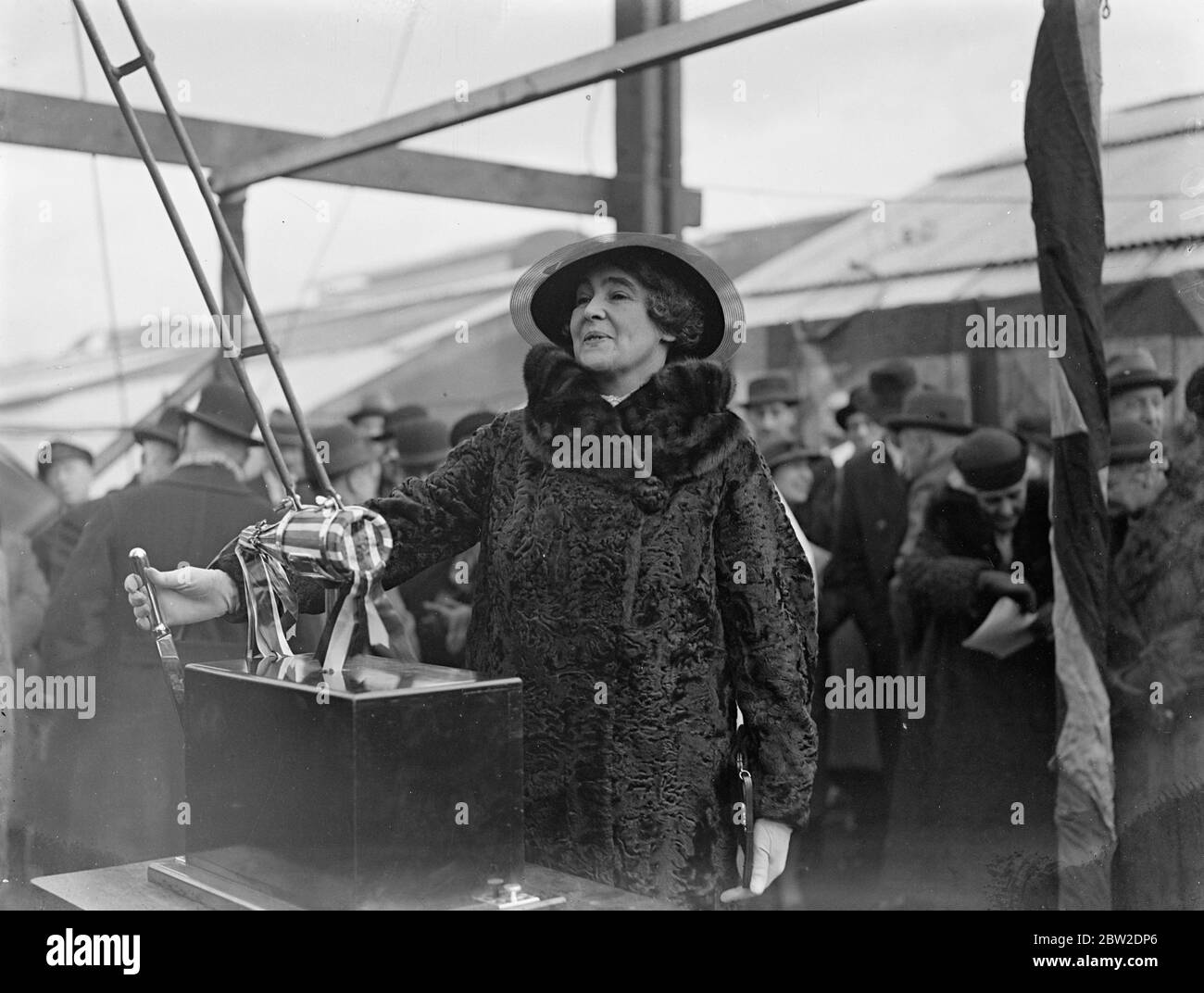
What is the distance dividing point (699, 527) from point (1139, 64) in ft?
5.39

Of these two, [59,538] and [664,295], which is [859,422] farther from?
[59,538]

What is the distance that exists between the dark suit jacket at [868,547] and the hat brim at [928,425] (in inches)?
3.3

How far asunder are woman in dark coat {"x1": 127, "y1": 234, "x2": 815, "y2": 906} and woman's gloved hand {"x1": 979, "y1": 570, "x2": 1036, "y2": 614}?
2.74ft

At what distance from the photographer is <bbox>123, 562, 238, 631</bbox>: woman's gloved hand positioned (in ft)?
6.79

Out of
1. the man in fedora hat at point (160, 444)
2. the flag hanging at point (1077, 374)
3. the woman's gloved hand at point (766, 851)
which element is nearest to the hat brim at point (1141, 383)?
the flag hanging at point (1077, 374)

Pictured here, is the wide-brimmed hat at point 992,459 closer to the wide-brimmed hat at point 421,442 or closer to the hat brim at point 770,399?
the hat brim at point 770,399

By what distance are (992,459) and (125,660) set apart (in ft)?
Answer: 7.43

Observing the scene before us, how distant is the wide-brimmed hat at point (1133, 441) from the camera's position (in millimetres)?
3018

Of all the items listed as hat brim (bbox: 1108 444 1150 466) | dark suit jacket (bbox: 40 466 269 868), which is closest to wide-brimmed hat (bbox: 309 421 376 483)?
dark suit jacket (bbox: 40 466 269 868)

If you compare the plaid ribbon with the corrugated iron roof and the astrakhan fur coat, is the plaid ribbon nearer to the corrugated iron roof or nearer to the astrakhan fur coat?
the astrakhan fur coat

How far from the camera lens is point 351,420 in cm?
337

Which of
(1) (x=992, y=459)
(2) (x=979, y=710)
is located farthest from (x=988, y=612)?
(1) (x=992, y=459)

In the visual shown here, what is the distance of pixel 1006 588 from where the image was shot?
10.1 ft
